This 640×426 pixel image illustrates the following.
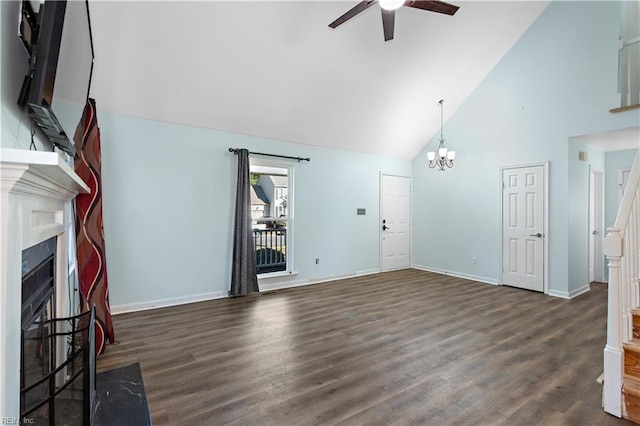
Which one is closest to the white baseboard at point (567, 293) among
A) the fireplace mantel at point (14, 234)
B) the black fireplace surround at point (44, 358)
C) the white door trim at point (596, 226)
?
the white door trim at point (596, 226)

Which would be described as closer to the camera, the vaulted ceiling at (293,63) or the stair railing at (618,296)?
the stair railing at (618,296)

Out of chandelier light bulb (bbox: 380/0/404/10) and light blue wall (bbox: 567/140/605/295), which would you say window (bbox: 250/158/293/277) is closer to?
chandelier light bulb (bbox: 380/0/404/10)

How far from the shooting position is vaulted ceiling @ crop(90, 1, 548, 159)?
3.31 m

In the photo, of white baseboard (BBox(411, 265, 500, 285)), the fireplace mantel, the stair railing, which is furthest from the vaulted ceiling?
the stair railing

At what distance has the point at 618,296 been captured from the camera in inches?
83.1

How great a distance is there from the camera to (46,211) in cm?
160

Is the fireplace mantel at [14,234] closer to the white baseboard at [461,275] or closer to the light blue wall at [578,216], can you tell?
the light blue wall at [578,216]

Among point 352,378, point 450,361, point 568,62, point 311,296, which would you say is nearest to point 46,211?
point 352,378

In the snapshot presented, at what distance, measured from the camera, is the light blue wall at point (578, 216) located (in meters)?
4.77

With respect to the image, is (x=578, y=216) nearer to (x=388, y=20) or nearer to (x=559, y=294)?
(x=559, y=294)

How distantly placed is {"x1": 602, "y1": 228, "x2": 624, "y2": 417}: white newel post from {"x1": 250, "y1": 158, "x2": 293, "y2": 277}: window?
4.07m

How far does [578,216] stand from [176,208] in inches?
243

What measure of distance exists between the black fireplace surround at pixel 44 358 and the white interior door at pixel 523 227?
5.84 m

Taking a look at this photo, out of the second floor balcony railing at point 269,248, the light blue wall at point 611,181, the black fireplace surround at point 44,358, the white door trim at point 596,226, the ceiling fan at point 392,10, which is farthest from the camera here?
the second floor balcony railing at point 269,248
